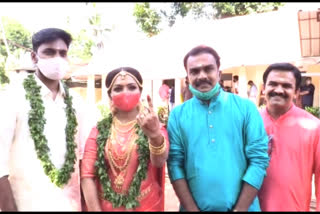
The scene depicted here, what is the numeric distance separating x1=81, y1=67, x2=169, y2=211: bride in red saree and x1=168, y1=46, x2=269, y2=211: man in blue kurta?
151 mm

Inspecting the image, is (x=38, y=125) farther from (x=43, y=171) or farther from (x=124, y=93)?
(x=124, y=93)

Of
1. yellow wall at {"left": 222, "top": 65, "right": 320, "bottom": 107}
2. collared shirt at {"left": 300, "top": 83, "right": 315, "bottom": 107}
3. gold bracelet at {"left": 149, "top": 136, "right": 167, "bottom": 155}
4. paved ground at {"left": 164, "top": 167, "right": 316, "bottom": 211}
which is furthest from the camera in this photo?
yellow wall at {"left": 222, "top": 65, "right": 320, "bottom": 107}

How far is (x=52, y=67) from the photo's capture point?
8.90 ft

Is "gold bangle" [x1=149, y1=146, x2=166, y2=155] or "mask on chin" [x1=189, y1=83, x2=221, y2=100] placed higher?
"mask on chin" [x1=189, y1=83, x2=221, y2=100]

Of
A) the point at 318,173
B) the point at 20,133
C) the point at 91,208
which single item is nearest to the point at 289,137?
the point at 318,173

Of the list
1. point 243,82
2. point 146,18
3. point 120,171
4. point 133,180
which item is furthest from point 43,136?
point 146,18

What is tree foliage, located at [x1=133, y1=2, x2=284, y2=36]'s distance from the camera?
2467 centimetres

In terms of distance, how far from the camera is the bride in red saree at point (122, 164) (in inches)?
94.3

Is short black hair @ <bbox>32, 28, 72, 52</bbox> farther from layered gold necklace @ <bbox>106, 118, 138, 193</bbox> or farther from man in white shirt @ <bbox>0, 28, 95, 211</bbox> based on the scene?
layered gold necklace @ <bbox>106, 118, 138, 193</bbox>

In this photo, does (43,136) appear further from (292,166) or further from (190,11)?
(190,11)

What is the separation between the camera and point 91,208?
2.41 metres

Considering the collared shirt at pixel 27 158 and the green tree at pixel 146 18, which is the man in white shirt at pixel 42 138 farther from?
the green tree at pixel 146 18

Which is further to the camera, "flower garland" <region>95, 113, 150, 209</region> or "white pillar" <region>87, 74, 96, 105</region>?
"white pillar" <region>87, 74, 96, 105</region>

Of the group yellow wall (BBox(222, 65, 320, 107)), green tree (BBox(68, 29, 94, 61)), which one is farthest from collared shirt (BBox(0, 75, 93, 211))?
green tree (BBox(68, 29, 94, 61))
